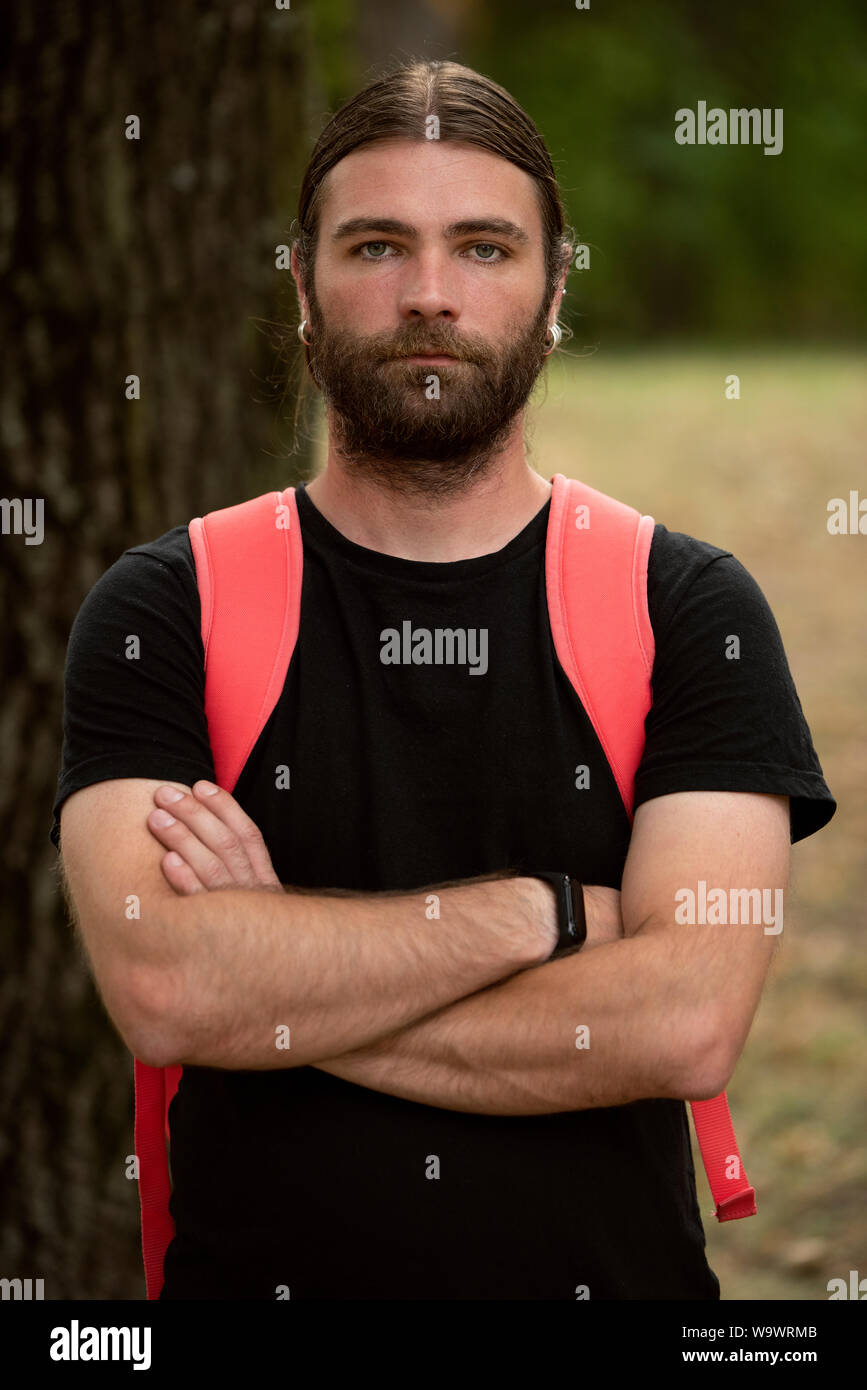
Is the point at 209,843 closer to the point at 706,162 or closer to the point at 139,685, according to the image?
the point at 139,685

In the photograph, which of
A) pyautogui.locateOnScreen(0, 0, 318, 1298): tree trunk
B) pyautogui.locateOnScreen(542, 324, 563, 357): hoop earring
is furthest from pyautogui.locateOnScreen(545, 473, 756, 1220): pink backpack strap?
pyautogui.locateOnScreen(0, 0, 318, 1298): tree trunk

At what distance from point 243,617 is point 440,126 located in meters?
0.85

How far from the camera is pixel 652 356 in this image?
1747 cm

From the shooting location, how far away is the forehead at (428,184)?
2.39m

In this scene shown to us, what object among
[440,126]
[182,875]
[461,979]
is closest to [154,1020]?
[182,875]

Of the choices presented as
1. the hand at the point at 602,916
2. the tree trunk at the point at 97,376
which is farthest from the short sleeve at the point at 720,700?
the tree trunk at the point at 97,376

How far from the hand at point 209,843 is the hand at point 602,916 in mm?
478

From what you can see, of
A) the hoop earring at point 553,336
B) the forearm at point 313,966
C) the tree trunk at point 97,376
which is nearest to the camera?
the forearm at point 313,966

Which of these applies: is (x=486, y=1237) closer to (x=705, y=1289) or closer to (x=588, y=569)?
(x=705, y=1289)

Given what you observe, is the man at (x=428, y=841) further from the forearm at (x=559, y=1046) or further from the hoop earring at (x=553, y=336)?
the hoop earring at (x=553, y=336)

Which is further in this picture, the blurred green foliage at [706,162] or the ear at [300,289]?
the blurred green foliage at [706,162]

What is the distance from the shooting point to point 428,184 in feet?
7.88
